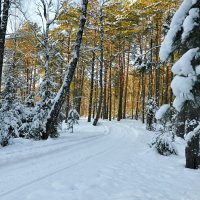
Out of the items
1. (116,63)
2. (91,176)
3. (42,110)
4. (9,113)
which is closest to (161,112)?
(91,176)

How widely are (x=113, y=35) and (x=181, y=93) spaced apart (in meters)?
29.5

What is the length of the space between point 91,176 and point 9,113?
6194 mm

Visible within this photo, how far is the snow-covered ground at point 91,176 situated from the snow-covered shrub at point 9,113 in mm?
1179

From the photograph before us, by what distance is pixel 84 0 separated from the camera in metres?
16.6

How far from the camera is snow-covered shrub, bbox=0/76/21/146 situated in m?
12.1

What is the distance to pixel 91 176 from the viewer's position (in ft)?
25.9

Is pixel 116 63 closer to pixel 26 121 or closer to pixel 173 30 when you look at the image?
pixel 26 121

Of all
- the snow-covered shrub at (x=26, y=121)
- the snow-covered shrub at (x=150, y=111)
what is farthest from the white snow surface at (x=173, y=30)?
the snow-covered shrub at (x=150, y=111)

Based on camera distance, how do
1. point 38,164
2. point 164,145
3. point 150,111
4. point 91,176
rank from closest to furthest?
point 91,176 → point 38,164 → point 164,145 → point 150,111

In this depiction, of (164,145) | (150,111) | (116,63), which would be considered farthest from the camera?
(116,63)

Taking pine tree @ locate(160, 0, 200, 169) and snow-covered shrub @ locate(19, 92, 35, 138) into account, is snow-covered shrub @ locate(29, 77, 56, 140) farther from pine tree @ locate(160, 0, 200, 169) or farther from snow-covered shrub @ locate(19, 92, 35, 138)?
pine tree @ locate(160, 0, 200, 169)

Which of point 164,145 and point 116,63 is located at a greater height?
point 116,63

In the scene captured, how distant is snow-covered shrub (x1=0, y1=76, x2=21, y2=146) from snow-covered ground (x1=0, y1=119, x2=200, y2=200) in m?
1.18

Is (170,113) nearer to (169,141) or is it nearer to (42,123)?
(169,141)
